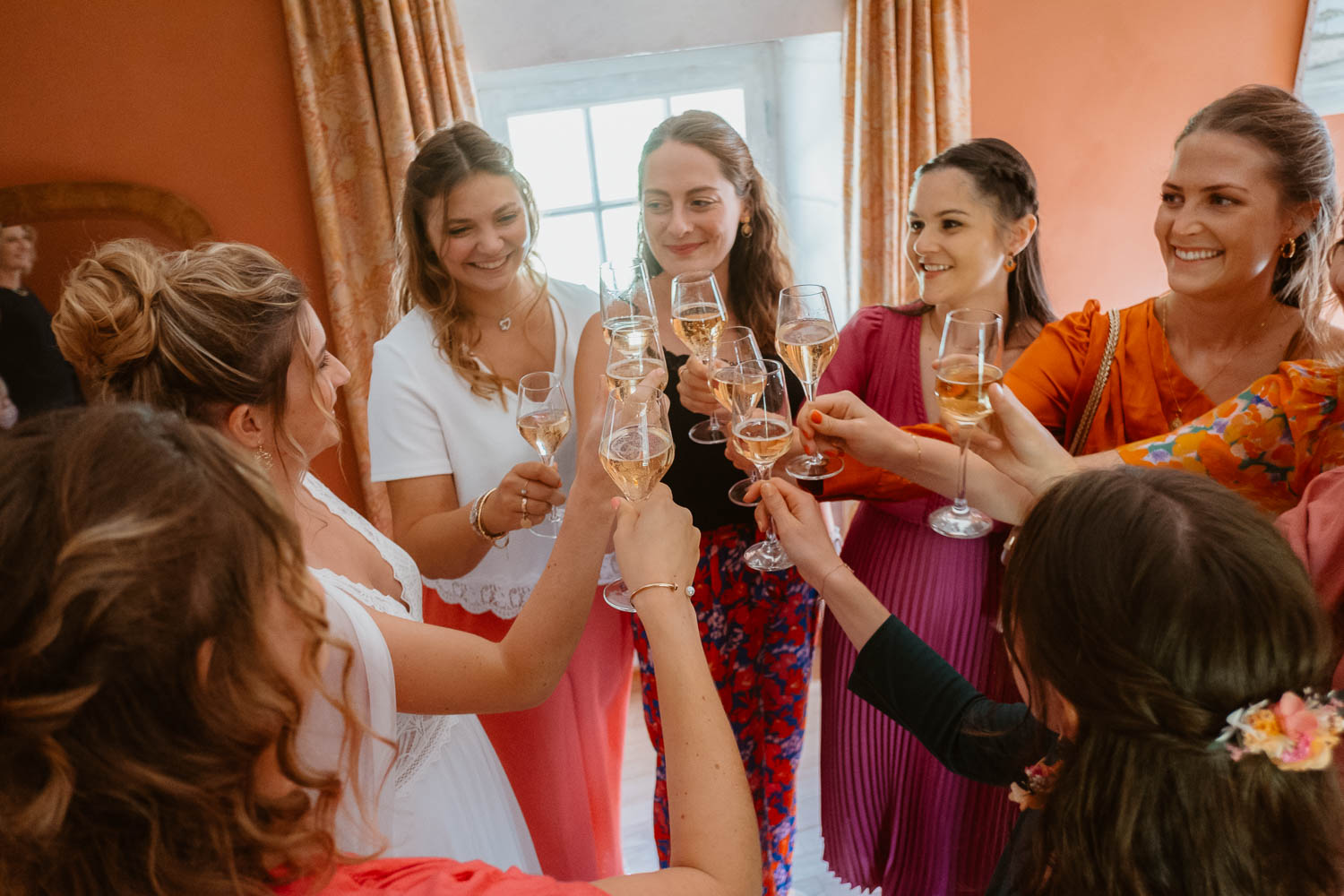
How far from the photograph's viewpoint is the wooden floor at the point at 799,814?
8.71 feet

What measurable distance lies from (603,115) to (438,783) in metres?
2.88

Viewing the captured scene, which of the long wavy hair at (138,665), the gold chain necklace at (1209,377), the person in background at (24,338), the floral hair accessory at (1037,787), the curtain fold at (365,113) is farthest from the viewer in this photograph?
the person in background at (24,338)

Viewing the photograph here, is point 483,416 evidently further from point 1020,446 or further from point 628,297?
point 1020,446

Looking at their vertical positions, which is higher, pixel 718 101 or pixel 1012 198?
pixel 718 101

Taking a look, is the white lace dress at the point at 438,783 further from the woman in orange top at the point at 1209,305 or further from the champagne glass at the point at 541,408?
the woman in orange top at the point at 1209,305

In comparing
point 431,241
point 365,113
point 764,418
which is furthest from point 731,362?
point 365,113

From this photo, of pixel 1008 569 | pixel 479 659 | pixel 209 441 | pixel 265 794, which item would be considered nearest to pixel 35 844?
pixel 265 794

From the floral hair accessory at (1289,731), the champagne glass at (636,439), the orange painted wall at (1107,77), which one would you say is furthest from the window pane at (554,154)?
the floral hair accessory at (1289,731)

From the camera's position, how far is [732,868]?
0.97 metres

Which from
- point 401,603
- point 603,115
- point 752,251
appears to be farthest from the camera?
point 603,115

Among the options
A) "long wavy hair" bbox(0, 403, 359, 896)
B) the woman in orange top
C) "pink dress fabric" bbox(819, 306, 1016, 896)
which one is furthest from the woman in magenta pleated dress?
"long wavy hair" bbox(0, 403, 359, 896)

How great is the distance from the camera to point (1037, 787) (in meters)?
1.04

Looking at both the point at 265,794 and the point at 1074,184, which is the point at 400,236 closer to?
the point at 265,794

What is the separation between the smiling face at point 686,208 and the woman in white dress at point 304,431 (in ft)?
2.72
